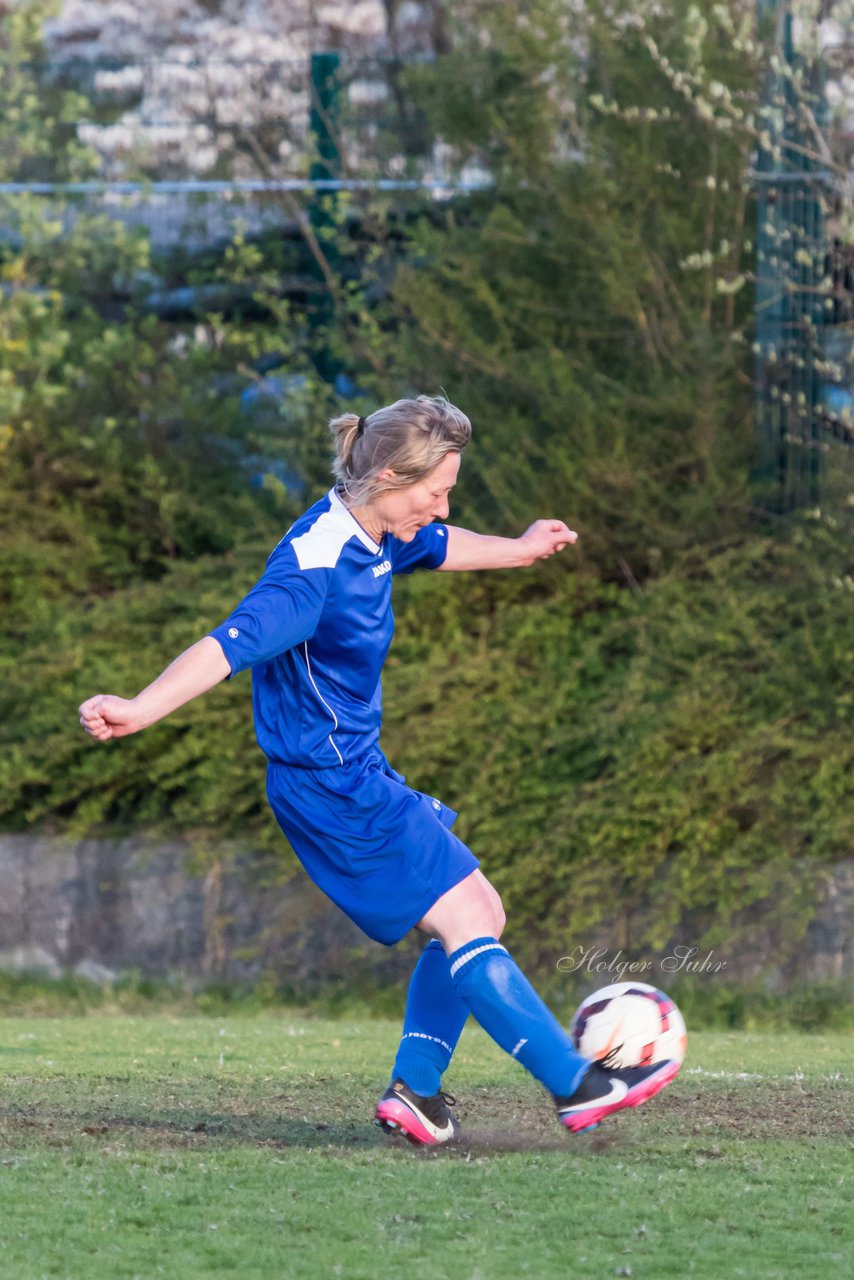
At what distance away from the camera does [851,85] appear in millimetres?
10711

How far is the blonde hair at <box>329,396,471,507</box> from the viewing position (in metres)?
4.35

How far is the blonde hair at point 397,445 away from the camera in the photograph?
14.3 ft

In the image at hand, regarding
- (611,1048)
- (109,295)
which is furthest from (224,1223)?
(109,295)

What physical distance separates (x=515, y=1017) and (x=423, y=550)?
131cm

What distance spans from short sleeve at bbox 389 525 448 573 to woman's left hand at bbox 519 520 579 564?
22cm

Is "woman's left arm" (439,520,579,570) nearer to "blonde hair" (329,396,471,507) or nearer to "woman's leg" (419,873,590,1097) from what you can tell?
"blonde hair" (329,396,471,507)

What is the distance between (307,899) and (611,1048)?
589cm

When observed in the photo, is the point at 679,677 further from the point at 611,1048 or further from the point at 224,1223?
the point at 224,1223

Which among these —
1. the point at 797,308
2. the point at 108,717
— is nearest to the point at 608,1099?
the point at 108,717

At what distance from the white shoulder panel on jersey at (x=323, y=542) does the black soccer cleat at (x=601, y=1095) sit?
134 cm

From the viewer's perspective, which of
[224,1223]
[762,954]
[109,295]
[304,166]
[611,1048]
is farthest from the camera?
[109,295]

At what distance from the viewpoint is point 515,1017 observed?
4.12 m

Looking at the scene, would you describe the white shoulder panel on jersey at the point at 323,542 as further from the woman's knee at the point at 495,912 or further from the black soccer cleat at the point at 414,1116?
the black soccer cleat at the point at 414,1116

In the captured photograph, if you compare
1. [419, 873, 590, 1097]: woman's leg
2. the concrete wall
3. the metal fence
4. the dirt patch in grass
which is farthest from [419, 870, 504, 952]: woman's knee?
the metal fence
